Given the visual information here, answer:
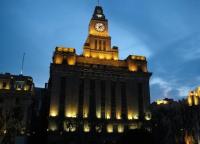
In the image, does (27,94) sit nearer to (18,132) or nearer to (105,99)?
(18,132)

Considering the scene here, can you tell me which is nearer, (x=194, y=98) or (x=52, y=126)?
(x=52, y=126)

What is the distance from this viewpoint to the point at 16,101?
300 ft

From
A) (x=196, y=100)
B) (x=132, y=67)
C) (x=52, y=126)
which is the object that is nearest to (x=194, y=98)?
(x=196, y=100)

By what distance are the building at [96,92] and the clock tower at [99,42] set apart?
373 millimetres

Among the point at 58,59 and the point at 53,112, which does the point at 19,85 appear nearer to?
the point at 58,59

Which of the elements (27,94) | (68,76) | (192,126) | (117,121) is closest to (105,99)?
(117,121)

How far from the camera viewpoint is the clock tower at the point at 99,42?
10512 centimetres

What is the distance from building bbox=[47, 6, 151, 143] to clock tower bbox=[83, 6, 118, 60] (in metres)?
0.37

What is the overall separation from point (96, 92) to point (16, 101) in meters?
25.8

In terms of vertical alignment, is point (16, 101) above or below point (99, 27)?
below

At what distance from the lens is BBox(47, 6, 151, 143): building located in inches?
3506

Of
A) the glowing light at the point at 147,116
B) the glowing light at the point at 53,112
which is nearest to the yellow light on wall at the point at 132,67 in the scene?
the glowing light at the point at 147,116

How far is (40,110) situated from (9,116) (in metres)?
36.0

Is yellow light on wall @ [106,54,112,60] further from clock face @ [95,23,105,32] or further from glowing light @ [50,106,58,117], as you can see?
glowing light @ [50,106,58,117]
